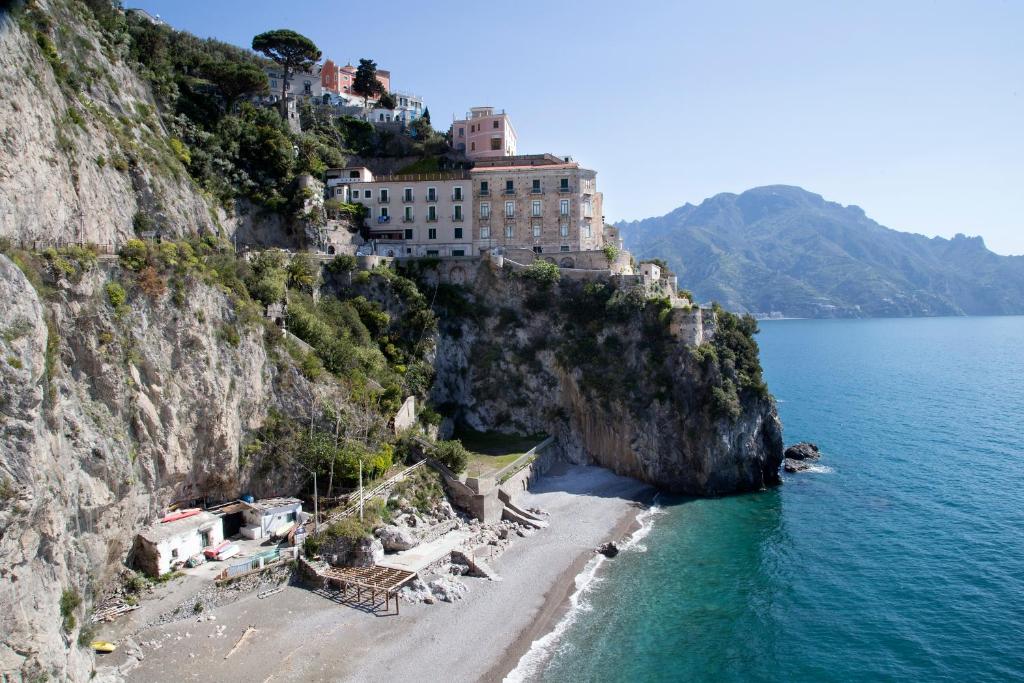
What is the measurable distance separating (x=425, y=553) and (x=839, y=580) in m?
22.6

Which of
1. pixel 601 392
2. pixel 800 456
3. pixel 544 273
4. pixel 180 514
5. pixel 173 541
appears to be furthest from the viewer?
pixel 800 456

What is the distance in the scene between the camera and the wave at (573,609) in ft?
90.6

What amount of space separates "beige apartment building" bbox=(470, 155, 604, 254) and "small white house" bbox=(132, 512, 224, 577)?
33.8 meters

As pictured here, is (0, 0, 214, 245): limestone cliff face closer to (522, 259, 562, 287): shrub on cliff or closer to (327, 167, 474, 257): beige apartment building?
(327, 167, 474, 257): beige apartment building

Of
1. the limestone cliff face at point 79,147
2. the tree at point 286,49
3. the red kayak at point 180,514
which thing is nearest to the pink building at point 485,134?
the tree at point 286,49

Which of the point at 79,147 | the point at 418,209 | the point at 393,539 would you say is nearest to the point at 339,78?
the point at 418,209

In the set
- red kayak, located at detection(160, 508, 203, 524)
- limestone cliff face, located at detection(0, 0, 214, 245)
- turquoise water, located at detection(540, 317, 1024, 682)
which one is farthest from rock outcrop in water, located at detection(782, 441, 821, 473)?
limestone cliff face, located at detection(0, 0, 214, 245)

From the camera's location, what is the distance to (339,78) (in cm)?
9356

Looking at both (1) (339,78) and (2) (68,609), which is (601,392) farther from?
(1) (339,78)

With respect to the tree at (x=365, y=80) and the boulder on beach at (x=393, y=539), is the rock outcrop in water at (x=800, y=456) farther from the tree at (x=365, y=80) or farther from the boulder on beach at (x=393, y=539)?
the tree at (x=365, y=80)

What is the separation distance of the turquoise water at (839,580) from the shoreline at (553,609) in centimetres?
116

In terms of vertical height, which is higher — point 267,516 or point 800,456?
point 267,516

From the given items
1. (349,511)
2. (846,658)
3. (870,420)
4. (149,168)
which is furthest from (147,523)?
(870,420)

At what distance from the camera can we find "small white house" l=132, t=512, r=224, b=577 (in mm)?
29922
